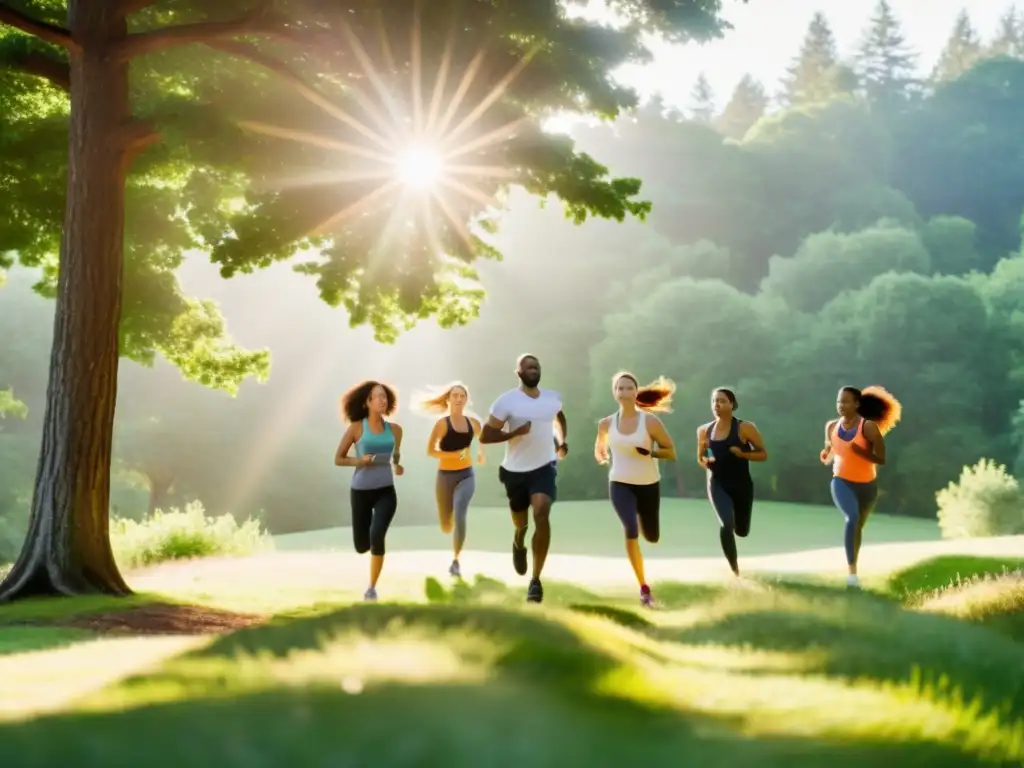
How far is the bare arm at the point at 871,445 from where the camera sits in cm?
1159

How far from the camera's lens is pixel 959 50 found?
299ft

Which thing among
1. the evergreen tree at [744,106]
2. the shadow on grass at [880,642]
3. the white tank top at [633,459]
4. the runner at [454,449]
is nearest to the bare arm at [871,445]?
the white tank top at [633,459]

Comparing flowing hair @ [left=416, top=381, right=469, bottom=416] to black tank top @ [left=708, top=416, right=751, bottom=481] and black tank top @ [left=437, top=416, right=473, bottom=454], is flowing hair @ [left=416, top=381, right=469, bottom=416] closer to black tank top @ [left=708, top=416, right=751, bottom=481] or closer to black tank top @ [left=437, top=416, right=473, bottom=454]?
black tank top @ [left=437, top=416, right=473, bottom=454]

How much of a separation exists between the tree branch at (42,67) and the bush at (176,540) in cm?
912

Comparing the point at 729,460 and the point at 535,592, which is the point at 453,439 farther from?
the point at 729,460

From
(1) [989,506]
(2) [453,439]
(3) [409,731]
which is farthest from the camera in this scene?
(1) [989,506]

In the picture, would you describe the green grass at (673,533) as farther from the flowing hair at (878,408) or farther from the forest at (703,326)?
the flowing hair at (878,408)

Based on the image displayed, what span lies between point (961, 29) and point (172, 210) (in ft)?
312

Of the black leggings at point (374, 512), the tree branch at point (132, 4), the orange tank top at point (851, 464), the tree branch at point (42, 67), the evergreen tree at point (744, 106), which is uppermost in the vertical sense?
the evergreen tree at point (744, 106)

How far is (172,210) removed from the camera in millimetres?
15586

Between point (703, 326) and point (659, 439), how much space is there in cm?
3762

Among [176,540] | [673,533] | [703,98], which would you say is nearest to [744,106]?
[703,98]

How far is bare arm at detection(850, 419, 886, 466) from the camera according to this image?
1159cm

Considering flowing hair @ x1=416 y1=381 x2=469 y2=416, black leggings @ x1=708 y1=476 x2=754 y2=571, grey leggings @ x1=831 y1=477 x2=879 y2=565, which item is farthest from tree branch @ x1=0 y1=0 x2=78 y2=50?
grey leggings @ x1=831 y1=477 x2=879 y2=565
